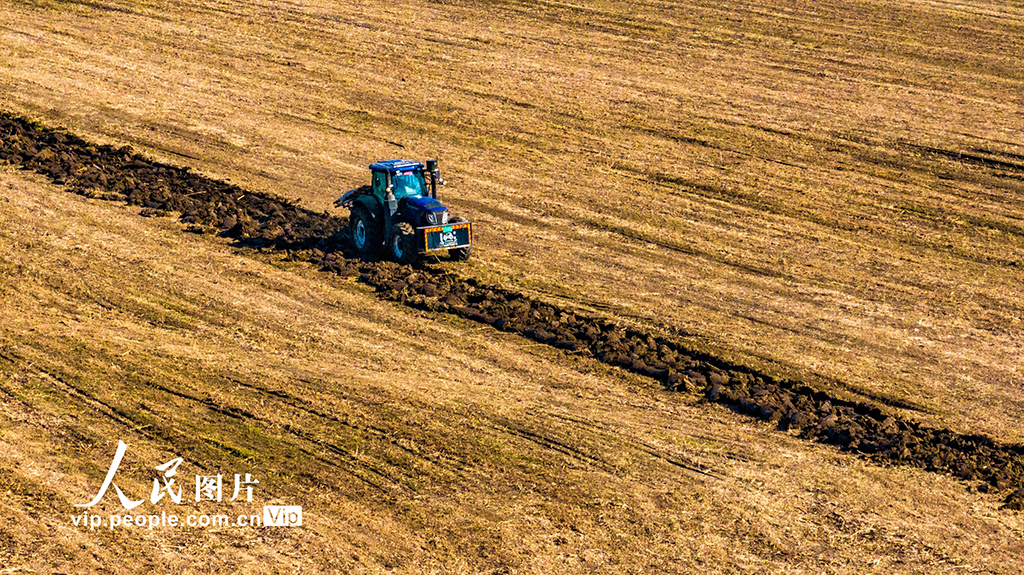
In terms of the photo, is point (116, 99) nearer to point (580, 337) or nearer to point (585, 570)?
point (580, 337)

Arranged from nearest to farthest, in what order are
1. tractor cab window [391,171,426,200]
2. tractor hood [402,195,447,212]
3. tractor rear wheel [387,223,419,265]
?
tractor hood [402,195,447,212]
tractor rear wheel [387,223,419,265]
tractor cab window [391,171,426,200]

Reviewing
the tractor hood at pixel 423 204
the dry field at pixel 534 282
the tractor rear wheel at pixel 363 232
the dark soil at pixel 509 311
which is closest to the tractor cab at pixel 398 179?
the tractor hood at pixel 423 204

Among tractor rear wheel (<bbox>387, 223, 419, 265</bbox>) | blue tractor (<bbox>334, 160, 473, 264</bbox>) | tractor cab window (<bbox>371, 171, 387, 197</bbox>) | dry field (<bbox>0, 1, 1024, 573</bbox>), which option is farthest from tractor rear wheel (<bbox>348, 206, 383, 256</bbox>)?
dry field (<bbox>0, 1, 1024, 573</bbox>)

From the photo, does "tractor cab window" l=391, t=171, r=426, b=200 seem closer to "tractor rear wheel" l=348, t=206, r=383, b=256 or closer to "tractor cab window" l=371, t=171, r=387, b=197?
"tractor cab window" l=371, t=171, r=387, b=197

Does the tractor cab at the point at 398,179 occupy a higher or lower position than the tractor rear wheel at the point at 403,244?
higher

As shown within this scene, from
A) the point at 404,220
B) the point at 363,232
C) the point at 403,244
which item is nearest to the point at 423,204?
the point at 404,220

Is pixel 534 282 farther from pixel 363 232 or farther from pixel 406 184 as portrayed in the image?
pixel 363 232

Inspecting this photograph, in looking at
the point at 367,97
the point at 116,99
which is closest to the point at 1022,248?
the point at 367,97

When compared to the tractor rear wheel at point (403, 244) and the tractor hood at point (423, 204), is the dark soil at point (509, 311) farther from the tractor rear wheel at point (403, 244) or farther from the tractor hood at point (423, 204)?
the tractor hood at point (423, 204)
